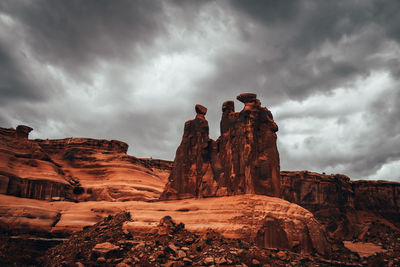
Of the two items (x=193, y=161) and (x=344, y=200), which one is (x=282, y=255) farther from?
(x=344, y=200)

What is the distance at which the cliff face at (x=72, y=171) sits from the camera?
4222cm

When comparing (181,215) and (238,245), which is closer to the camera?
(238,245)

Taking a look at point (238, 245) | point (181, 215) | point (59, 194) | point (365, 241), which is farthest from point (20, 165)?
point (365, 241)

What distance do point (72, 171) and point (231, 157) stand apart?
33859mm

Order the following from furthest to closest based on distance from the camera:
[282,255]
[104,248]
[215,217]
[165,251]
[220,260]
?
[215,217] < [104,248] < [165,251] < [282,255] < [220,260]

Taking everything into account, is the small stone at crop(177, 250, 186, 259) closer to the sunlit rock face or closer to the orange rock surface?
the orange rock surface

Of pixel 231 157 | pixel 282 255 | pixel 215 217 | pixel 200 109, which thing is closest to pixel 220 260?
pixel 282 255

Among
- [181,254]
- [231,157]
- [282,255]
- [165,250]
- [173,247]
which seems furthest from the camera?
[231,157]

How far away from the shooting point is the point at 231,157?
3462 centimetres

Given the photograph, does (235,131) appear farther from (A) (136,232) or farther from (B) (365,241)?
(B) (365,241)

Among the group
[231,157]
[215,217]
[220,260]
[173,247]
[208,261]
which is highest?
[231,157]

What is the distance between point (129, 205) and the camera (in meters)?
37.9

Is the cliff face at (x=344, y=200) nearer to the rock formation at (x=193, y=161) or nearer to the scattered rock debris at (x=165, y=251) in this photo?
the rock formation at (x=193, y=161)

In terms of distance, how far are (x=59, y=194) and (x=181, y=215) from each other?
71.2 feet
